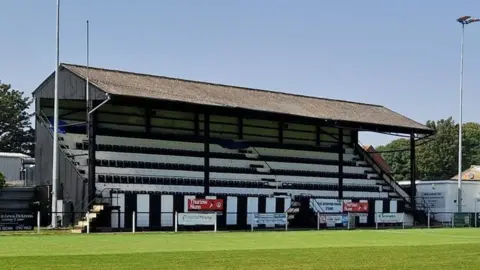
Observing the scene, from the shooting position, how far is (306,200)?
4722 centimetres

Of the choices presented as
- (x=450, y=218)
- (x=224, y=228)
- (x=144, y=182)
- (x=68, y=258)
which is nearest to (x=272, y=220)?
(x=224, y=228)

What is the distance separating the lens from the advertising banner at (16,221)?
111 ft

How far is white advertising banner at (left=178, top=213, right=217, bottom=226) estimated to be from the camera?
39513 mm

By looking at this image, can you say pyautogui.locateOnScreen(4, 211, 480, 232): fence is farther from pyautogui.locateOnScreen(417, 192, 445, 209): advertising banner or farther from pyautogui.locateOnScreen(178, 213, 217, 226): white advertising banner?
pyautogui.locateOnScreen(417, 192, 445, 209): advertising banner

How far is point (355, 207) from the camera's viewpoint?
4912 cm

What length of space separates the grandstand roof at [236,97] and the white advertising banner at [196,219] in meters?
6.83

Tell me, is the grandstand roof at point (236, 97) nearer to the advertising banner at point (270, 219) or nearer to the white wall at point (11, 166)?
the advertising banner at point (270, 219)

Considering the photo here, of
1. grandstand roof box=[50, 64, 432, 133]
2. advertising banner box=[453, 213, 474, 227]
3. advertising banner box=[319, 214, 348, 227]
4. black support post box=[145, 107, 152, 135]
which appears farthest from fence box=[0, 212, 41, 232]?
advertising banner box=[453, 213, 474, 227]

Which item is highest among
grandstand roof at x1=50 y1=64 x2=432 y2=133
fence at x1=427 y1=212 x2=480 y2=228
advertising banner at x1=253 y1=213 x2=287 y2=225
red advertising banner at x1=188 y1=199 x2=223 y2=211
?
grandstand roof at x1=50 y1=64 x2=432 y2=133

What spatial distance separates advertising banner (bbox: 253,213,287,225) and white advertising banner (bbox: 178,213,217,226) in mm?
2570

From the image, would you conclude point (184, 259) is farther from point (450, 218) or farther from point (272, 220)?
point (450, 218)

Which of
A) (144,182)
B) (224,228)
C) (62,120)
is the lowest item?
(224,228)

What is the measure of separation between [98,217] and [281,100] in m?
20.5

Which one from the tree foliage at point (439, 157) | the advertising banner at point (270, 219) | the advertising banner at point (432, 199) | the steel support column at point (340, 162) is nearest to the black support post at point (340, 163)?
the steel support column at point (340, 162)
